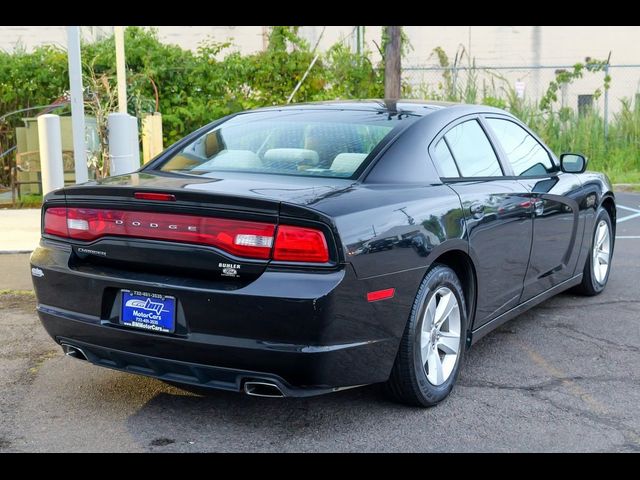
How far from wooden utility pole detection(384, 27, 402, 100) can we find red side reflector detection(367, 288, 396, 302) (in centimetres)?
1144

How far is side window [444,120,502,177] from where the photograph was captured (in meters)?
4.54

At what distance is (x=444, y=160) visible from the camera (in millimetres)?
4395

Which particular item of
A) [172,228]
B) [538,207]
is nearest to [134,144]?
[538,207]

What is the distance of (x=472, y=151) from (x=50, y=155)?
516cm

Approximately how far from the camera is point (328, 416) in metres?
3.90

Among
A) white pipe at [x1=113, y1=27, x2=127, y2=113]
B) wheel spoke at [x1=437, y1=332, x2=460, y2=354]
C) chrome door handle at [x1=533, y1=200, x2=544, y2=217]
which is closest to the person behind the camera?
wheel spoke at [x1=437, y1=332, x2=460, y2=354]

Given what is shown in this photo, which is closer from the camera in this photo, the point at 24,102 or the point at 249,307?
the point at 249,307

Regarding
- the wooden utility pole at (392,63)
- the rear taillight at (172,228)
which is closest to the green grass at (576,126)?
the wooden utility pole at (392,63)

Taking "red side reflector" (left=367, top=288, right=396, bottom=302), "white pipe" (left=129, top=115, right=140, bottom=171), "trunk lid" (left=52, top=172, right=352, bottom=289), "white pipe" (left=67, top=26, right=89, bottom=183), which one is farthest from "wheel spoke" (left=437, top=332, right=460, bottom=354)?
"white pipe" (left=129, top=115, right=140, bottom=171)

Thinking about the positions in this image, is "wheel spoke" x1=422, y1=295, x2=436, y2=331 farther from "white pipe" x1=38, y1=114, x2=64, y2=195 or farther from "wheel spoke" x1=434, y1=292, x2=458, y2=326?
"white pipe" x1=38, y1=114, x2=64, y2=195

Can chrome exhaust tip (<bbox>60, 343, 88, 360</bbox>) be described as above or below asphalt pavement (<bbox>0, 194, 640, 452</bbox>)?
above

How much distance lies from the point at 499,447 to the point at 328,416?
81 cm
